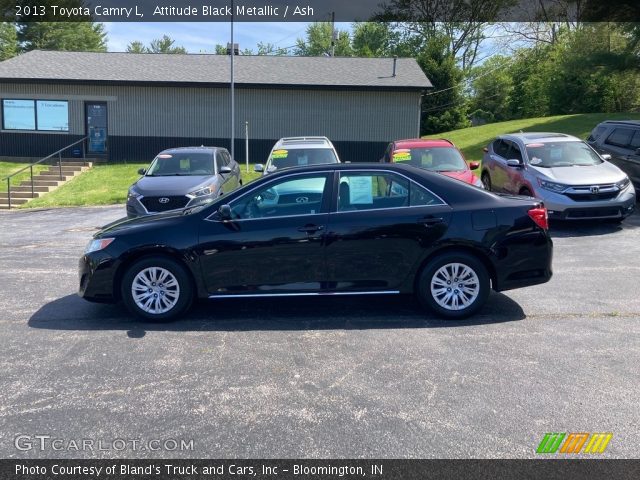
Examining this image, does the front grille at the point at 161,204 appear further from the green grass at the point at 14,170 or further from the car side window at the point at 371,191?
the green grass at the point at 14,170

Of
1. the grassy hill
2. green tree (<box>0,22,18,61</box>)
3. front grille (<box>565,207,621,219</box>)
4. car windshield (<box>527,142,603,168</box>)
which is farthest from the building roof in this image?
green tree (<box>0,22,18,61</box>)

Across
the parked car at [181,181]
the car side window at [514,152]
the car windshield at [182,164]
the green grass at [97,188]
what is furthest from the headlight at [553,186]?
the green grass at [97,188]

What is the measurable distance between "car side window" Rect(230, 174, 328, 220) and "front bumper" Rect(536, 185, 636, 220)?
6003 mm

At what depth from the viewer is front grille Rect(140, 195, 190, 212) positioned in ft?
38.2

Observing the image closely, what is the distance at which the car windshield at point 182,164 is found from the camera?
13.3 m

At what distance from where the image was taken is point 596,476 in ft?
11.6

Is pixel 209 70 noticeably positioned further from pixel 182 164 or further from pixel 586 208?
pixel 586 208

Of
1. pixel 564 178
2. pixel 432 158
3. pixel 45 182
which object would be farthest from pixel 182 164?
pixel 45 182

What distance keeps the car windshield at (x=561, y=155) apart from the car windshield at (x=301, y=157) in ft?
13.1

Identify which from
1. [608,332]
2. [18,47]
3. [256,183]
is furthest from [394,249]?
[18,47]

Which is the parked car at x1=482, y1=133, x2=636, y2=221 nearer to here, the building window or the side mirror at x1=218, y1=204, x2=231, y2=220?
the side mirror at x1=218, y1=204, x2=231, y2=220

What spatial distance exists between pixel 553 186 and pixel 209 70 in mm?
18328

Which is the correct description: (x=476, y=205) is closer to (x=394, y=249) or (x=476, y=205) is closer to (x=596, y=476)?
(x=394, y=249)

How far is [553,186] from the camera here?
11.1 meters
